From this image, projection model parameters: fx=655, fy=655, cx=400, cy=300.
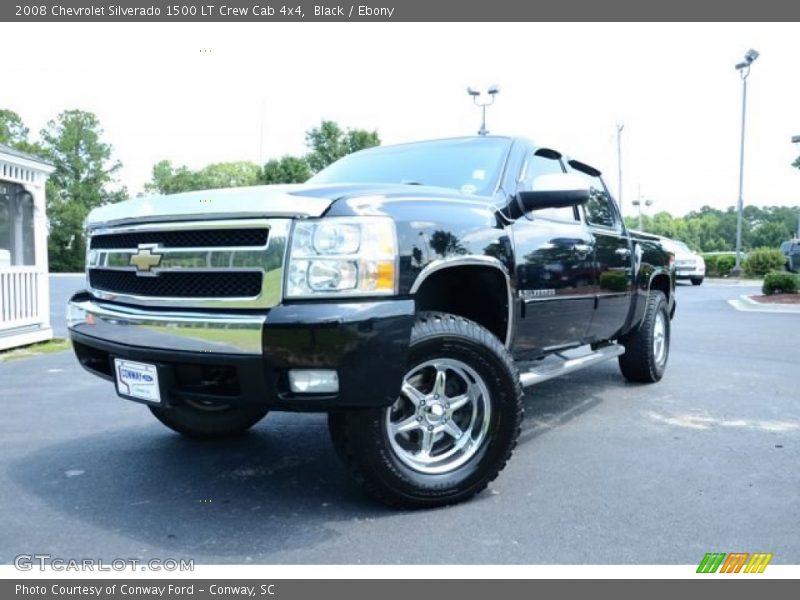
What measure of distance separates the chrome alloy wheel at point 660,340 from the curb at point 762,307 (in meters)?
8.37

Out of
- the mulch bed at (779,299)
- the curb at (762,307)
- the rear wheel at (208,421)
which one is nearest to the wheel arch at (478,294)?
the rear wheel at (208,421)

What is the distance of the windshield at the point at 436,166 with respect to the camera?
12.5 ft

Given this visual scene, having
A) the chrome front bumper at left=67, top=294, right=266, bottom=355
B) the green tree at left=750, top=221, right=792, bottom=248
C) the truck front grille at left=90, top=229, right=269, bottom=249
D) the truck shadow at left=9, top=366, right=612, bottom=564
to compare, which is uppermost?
the green tree at left=750, top=221, right=792, bottom=248

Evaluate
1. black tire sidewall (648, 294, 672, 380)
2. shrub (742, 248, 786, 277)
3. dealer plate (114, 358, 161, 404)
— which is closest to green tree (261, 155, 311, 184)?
shrub (742, 248, 786, 277)

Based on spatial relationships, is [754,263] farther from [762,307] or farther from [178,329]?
[178,329]

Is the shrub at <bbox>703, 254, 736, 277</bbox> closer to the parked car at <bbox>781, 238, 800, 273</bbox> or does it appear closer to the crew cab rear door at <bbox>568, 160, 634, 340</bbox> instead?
the parked car at <bbox>781, 238, 800, 273</bbox>

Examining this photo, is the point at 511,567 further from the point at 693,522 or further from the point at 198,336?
the point at 198,336

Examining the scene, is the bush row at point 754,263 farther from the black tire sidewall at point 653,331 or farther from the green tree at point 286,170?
the green tree at point 286,170

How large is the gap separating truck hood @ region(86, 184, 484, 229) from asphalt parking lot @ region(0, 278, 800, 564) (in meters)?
1.33

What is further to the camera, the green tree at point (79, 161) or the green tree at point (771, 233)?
the green tree at point (771, 233)

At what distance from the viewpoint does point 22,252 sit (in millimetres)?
10148

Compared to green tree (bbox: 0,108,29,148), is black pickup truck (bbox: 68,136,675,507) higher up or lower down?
lower down

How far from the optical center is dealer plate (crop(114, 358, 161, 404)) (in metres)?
2.79

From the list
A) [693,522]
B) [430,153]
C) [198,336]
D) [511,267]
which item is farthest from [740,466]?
[198,336]
